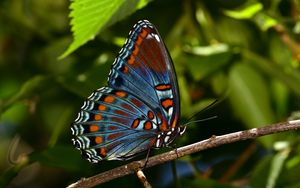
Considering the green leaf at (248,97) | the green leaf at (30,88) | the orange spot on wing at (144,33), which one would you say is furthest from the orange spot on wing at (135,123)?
the green leaf at (248,97)

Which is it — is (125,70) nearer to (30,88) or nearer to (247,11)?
(30,88)

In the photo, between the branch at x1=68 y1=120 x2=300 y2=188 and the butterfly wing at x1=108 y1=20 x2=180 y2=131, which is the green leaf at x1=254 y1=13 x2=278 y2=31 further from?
→ the branch at x1=68 y1=120 x2=300 y2=188

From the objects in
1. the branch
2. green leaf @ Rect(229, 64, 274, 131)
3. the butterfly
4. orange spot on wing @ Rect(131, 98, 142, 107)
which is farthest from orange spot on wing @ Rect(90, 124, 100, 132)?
green leaf @ Rect(229, 64, 274, 131)

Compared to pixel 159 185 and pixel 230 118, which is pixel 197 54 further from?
pixel 159 185

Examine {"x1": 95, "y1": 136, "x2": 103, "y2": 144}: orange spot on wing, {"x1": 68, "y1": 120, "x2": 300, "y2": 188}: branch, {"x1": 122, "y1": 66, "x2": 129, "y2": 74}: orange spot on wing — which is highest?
{"x1": 122, "y1": 66, "x2": 129, "y2": 74}: orange spot on wing

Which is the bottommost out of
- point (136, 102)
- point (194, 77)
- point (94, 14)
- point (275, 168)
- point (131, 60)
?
point (275, 168)

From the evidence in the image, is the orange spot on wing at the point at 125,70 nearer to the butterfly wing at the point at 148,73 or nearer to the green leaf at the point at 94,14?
the butterfly wing at the point at 148,73

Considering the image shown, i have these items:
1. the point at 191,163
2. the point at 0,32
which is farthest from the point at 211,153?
the point at 0,32

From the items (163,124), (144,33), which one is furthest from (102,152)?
(144,33)
